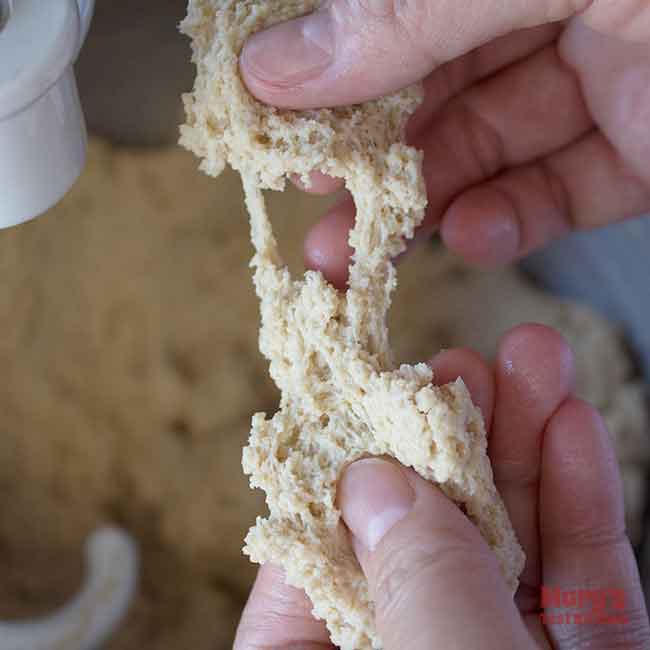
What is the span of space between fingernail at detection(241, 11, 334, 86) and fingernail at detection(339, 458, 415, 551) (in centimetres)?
30

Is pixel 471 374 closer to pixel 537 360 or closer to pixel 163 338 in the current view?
pixel 537 360

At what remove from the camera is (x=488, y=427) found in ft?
2.67

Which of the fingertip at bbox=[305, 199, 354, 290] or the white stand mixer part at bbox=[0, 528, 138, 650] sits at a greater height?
the fingertip at bbox=[305, 199, 354, 290]

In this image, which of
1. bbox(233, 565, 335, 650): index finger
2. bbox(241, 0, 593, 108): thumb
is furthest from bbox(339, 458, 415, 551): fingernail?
bbox(241, 0, 593, 108): thumb

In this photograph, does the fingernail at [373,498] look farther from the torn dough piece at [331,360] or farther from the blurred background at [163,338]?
the blurred background at [163,338]

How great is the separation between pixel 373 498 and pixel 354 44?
336 mm

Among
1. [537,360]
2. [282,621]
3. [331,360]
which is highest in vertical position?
[331,360]

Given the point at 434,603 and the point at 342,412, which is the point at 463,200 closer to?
the point at 342,412

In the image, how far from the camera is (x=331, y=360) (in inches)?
28.0

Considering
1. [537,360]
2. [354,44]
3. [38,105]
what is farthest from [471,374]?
[38,105]

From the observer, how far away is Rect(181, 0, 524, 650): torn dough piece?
68 centimetres

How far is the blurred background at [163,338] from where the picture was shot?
120 cm

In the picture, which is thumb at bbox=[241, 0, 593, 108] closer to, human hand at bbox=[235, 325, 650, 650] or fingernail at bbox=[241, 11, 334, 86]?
fingernail at bbox=[241, 11, 334, 86]

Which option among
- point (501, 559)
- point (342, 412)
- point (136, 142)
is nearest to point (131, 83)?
point (136, 142)
